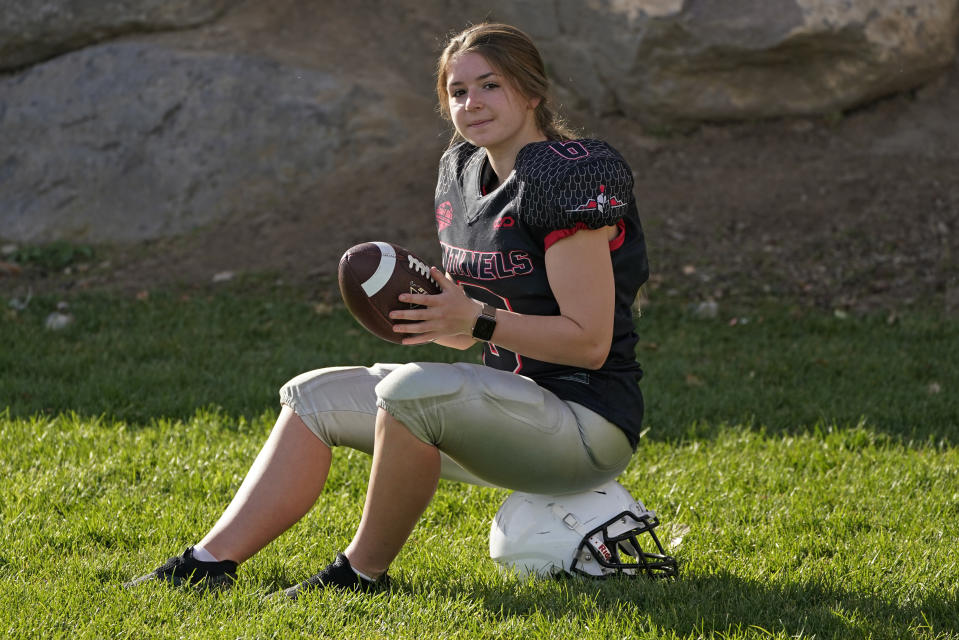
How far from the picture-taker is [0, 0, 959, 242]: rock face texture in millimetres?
7840

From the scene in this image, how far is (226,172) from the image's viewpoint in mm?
8156

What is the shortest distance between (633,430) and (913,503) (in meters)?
1.23

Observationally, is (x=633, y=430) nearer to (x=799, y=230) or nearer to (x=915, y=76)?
(x=799, y=230)

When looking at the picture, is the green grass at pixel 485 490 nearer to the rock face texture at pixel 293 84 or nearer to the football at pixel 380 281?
the football at pixel 380 281

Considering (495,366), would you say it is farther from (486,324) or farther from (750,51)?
(750,51)

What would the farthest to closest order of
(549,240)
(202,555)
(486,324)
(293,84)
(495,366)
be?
(293,84)
(495,366)
(202,555)
(549,240)
(486,324)

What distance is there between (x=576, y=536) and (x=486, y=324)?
0.70 m

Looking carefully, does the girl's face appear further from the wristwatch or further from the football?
the wristwatch

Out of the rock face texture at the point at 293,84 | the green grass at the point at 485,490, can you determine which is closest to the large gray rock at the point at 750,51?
the rock face texture at the point at 293,84

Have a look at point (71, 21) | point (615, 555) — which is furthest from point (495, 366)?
point (71, 21)

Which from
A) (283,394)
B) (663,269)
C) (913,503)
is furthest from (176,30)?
(913,503)

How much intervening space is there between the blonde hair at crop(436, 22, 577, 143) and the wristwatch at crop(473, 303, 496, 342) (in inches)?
26.6

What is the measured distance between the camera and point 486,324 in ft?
9.43

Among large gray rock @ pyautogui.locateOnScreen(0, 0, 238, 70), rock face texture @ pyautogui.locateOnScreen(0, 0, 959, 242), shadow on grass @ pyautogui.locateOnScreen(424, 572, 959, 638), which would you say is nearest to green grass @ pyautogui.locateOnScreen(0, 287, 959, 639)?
shadow on grass @ pyautogui.locateOnScreen(424, 572, 959, 638)
